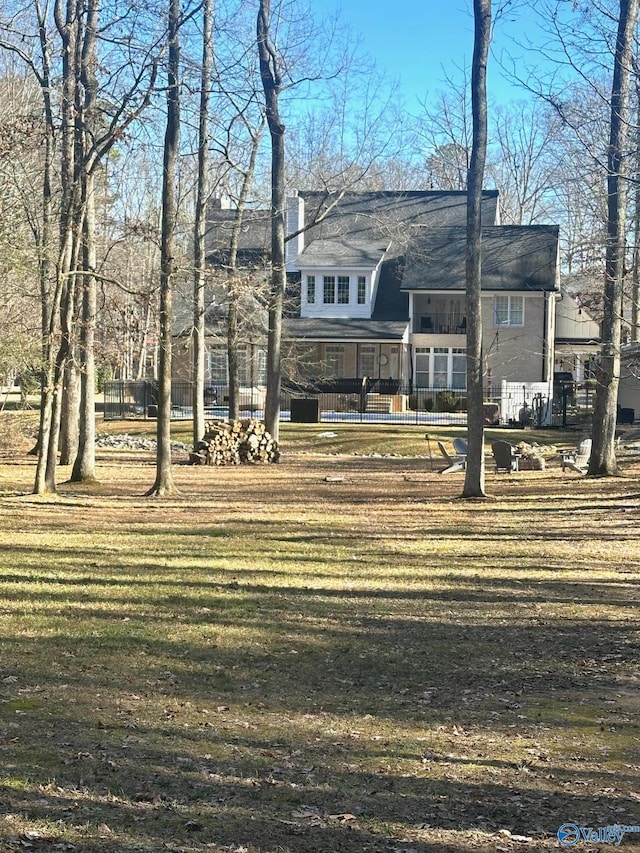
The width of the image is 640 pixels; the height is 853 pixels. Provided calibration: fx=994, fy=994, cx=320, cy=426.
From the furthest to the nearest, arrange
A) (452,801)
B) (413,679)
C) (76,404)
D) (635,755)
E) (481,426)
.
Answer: (76,404) < (481,426) < (413,679) < (635,755) < (452,801)

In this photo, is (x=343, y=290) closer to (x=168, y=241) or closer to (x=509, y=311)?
(x=509, y=311)

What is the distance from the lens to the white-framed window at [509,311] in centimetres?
4603

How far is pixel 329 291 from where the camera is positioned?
156 feet

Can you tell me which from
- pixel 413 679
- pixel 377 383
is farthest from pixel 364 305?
pixel 413 679

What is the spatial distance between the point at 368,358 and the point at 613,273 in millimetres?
27085

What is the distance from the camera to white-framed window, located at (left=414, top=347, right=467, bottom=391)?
4694 cm

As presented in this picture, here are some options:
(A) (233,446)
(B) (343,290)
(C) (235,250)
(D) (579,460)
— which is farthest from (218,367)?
(D) (579,460)

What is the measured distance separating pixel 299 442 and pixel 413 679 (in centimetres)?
2498

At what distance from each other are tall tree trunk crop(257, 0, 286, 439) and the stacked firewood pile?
3.28 ft

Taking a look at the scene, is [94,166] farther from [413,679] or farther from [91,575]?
[413,679]

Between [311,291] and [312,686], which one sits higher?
[311,291]

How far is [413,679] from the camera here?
7410 mm

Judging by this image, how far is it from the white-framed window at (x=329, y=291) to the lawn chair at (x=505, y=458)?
23186 millimetres

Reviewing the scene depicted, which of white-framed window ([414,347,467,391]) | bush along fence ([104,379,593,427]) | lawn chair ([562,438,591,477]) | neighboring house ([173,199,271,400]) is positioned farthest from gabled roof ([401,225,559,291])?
lawn chair ([562,438,591,477])
